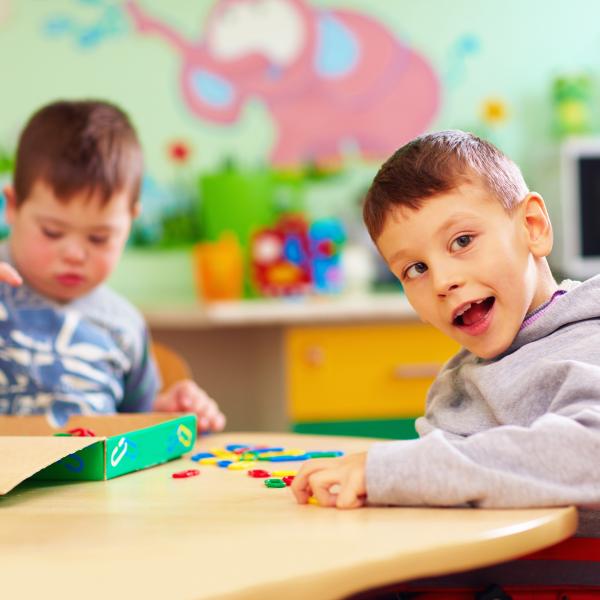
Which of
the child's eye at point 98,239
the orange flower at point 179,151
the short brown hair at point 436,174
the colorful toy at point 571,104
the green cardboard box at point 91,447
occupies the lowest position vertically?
the green cardboard box at point 91,447

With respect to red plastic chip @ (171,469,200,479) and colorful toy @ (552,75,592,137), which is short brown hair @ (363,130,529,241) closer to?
red plastic chip @ (171,469,200,479)

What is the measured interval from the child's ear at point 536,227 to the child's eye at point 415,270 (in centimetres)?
10

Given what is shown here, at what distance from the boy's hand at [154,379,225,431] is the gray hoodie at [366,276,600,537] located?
1.73 feet

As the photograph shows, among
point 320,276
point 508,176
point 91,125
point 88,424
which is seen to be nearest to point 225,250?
point 320,276

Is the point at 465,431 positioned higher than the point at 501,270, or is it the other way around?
the point at 501,270

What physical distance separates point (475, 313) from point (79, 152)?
2.69 ft

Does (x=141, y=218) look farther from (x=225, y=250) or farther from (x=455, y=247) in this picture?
(x=455, y=247)

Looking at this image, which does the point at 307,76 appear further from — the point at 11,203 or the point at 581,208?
the point at 11,203

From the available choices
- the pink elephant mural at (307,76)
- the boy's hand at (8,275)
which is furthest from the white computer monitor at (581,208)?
the boy's hand at (8,275)

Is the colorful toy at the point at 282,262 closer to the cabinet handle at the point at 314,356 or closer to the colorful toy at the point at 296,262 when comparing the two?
the colorful toy at the point at 296,262

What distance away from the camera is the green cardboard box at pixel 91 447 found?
0.94 meters

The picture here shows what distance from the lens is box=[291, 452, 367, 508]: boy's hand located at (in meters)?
0.85

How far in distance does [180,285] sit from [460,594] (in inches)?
102

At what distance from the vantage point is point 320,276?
3.17 metres
